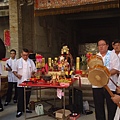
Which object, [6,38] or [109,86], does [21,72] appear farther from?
[6,38]

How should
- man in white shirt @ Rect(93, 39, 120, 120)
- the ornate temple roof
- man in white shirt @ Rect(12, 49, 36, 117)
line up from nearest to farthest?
man in white shirt @ Rect(93, 39, 120, 120) < man in white shirt @ Rect(12, 49, 36, 117) < the ornate temple roof

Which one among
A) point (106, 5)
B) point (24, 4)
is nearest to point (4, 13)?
point (24, 4)

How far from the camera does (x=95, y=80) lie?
2260mm

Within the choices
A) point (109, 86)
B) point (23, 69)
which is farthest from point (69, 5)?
point (109, 86)

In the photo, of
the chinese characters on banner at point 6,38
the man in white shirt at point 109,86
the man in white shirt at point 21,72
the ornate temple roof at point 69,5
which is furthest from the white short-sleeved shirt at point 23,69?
the chinese characters on banner at point 6,38

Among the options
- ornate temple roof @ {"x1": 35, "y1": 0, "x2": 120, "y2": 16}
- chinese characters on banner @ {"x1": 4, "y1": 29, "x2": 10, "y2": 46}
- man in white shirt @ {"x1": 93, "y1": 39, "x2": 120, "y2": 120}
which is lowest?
man in white shirt @ {"x1": 93, "y1": 39, "x2": 120, "y2": 120}

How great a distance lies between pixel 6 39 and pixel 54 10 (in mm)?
2643

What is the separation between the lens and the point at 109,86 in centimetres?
346

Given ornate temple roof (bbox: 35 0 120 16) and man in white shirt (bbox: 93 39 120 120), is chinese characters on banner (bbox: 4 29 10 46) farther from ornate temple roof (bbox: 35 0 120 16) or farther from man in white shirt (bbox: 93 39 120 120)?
man in white shirt (bbox: 93 39 120 120)

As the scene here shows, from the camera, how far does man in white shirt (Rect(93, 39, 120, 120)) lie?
3.35 metres

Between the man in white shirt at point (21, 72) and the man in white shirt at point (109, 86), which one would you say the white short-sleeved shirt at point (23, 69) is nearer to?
the man in white shirt at point (21, 72)

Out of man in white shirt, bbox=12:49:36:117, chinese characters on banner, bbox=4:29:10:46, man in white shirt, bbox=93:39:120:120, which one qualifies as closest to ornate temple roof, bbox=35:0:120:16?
chinese characters on banner, bbox=4:29:10:46

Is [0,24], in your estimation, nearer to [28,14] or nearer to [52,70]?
[28,14]

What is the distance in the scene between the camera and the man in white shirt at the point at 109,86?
11.0ft
